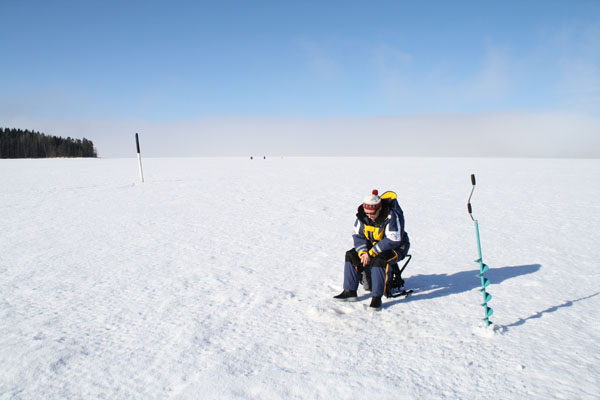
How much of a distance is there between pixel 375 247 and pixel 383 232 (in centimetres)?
19

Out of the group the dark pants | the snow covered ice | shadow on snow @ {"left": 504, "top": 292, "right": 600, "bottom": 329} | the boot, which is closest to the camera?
the snow covered ice

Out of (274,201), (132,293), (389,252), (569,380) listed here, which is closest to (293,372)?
(389,252)

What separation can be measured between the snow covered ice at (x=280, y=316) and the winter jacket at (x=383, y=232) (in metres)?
0.57

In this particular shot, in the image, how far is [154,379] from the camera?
2412 millimetres

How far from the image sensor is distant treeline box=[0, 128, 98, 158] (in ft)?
204

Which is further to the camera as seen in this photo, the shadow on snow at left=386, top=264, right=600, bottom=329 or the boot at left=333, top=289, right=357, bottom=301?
the shadow on snow at left=386, top=264, right=600, bottom=329

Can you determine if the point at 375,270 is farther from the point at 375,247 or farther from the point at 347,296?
the point at 347,296

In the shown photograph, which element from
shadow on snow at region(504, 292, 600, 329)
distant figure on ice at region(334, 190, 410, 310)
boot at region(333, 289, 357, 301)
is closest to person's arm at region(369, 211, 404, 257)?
distant figure on ice at region(334, 190, 410, 310)

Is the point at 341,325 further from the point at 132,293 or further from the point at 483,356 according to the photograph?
the point at 132,293

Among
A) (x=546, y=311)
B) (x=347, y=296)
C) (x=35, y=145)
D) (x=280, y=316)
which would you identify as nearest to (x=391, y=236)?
(x=347, y=296)

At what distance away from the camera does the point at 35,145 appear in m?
65.9

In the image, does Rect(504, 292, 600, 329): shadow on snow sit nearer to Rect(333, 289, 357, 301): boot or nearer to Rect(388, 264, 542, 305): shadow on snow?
Rect(388, 264, 542, 305): shadow on snow

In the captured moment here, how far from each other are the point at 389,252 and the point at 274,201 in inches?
277

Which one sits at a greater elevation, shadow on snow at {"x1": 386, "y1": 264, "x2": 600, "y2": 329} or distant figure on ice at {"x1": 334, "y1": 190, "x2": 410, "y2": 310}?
distant figure on ice at {"x1": 334, "y1": 190, "x2": 410, "y2": 310}
